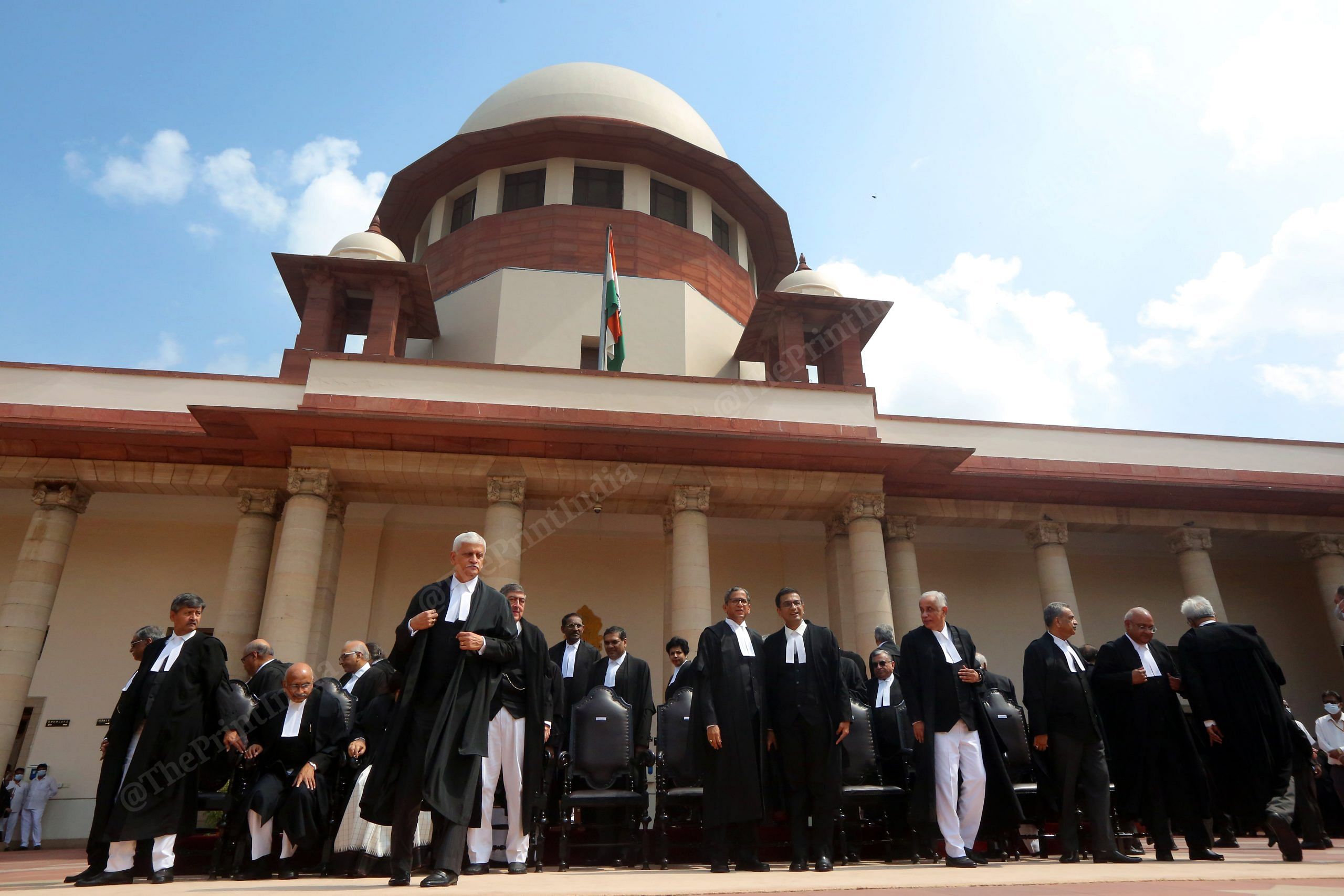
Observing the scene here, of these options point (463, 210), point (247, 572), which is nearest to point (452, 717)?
point (247, 572)

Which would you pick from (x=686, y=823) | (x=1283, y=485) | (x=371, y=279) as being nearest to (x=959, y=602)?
(x=1283, y=485)

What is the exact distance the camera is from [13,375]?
41.3 feet

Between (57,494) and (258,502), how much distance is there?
2731 mm

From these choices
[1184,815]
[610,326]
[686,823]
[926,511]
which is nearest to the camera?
[1184,815]

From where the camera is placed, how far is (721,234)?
63.8ft

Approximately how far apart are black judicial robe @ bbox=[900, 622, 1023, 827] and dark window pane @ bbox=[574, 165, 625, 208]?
14011 millimetres

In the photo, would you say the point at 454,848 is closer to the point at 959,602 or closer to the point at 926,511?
the point at 926,511

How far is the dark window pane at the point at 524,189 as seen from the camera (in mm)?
18188

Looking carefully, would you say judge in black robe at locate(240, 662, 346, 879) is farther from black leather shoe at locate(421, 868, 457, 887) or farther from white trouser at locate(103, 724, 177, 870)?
black leather shoe at locate(421, 868, 457, 887)

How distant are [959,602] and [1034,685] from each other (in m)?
10.4

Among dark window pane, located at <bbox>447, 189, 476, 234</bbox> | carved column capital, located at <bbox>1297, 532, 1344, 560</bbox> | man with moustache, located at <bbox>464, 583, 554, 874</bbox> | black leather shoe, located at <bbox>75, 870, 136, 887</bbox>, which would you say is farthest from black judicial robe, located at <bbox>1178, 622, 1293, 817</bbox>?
dark window pane, located at <bbox>447, 189, 476, 234</bbox>

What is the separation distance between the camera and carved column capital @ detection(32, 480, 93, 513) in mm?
12070

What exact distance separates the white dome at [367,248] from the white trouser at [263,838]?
1085cm

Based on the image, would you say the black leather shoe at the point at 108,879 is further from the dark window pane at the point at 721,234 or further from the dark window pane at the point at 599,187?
the dark window pane at the point at 721,234
